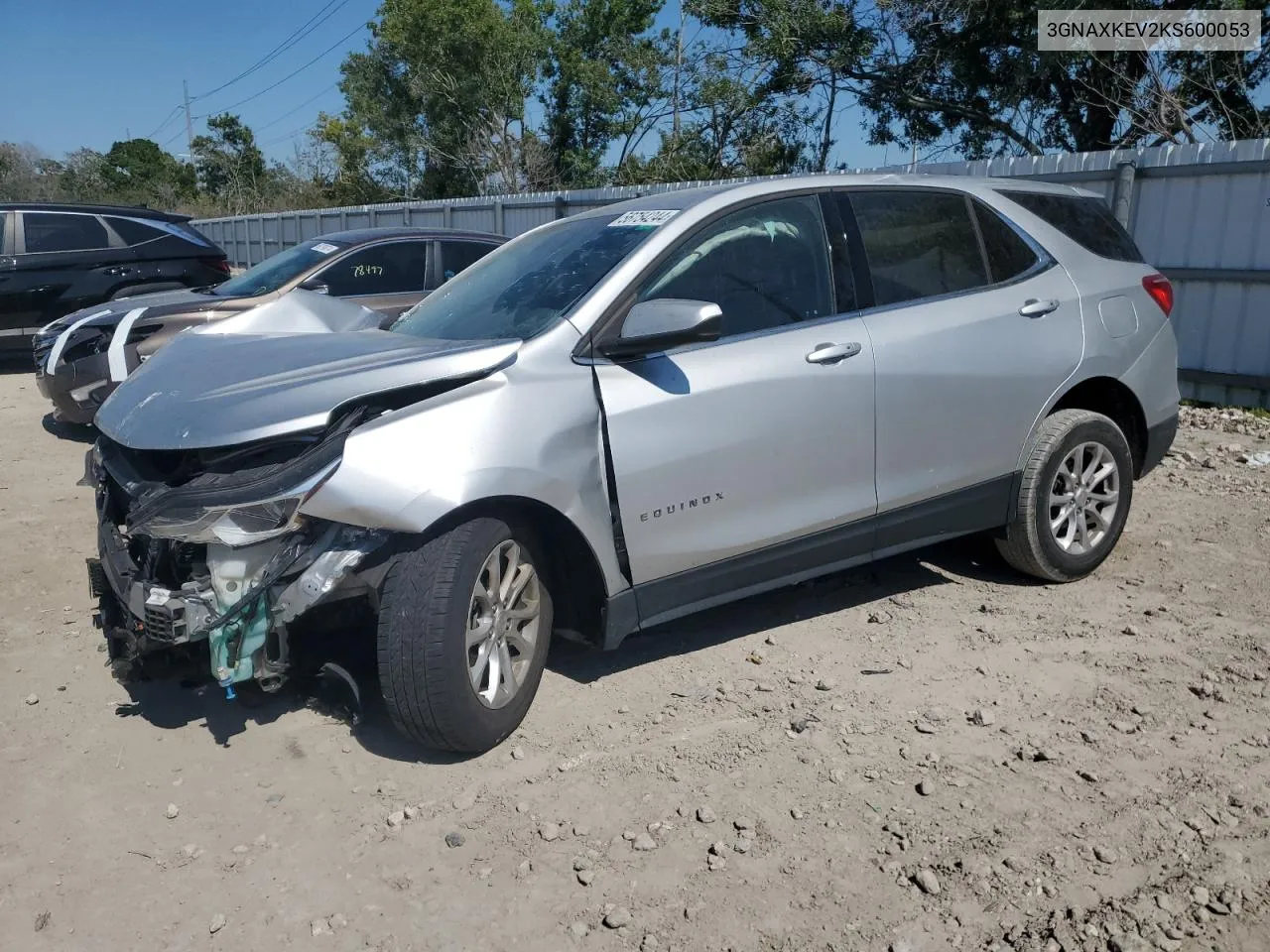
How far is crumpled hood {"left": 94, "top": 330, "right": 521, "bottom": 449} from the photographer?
318 centimetres

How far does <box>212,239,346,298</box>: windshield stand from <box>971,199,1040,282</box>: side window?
17.2 ft

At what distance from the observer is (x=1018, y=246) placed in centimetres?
466

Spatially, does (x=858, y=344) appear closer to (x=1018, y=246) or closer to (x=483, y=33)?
(x=1018, y=246)

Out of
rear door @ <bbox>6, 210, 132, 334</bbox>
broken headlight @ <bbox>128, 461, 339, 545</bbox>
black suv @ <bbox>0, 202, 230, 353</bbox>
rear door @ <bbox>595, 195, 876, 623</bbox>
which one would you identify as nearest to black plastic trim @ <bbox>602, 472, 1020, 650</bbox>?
rear door @ <bbox>595, 195, 876, 623</bbox>

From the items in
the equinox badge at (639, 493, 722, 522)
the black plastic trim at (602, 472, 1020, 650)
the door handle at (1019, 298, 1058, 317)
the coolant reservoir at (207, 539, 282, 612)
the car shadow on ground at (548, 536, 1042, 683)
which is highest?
the door handle at (1019, 298, 1058, 317)

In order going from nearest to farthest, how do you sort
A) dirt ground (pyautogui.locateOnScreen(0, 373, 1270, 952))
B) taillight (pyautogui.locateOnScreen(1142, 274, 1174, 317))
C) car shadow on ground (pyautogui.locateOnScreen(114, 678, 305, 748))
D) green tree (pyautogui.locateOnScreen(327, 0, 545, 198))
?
dirt ground (pyautogui.locateOnScreen(0, 373, 1270, 952))
car shadow on ground (pyautogui.locateOnScreen(114, 678, 305, 748))
taillight (pyautogui.locateOnScreen(1142, 274, 1174, 317))
green tree (pyautogui.locateOnScreen(327, 0, 545, 198))

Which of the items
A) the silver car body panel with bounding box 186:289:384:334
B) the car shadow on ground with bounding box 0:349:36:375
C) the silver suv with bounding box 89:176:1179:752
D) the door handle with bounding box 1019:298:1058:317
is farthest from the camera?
the car shadow on ground with bounding box 0:349:36:375

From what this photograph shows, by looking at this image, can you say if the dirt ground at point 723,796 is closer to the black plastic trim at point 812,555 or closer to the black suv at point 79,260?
the black plastic trim at point 812,555

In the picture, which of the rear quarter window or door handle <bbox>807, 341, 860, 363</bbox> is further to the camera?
the rear quarter window

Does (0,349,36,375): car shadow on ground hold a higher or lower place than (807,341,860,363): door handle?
lower

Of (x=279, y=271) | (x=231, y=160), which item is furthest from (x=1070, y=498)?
(x=231, y=160)

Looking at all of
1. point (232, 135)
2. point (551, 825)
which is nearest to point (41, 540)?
point (551, 825)

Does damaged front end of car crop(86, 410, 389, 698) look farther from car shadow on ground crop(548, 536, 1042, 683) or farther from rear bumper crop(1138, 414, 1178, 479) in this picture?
rear bumper crop(1138, 414, 1178, 479)

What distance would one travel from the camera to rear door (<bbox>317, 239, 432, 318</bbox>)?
8117 millimetres
